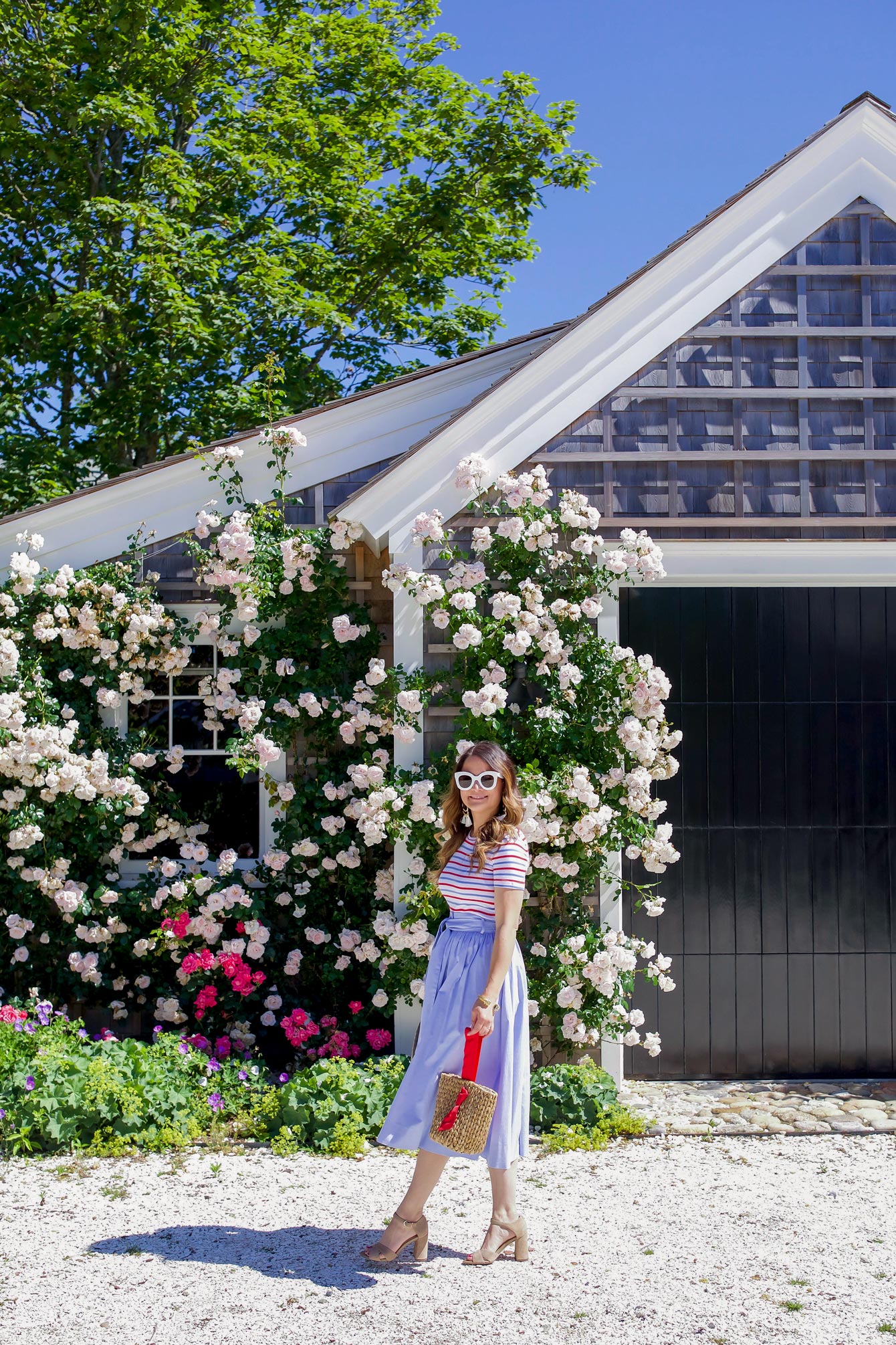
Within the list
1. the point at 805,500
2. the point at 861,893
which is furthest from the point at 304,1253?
the point at 805,500

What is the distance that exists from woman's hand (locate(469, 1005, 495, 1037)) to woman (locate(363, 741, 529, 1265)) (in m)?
0.05

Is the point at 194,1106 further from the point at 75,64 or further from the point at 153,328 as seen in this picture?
the point at 75,64

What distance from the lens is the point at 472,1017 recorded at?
383 centimetres

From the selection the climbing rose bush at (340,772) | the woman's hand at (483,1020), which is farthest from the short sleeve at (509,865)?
the climbing rose bush at (340,772)

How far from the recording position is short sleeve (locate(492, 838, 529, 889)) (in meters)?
3.90

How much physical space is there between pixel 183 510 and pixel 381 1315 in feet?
15.7

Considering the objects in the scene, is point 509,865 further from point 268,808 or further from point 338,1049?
point 268,808

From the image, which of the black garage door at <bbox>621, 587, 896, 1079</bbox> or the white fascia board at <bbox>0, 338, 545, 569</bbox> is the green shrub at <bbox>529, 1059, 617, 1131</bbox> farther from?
the white fascia board at <bbox>0, 338, 545, 569</bbox>

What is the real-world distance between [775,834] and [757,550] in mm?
1539

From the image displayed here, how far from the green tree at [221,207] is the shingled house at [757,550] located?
6276 mm

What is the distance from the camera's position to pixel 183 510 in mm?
7109

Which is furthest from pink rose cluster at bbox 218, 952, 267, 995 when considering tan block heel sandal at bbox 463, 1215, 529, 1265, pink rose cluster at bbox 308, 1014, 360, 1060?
tan block heel sandal at bbox 463, 1215, 529, 1265

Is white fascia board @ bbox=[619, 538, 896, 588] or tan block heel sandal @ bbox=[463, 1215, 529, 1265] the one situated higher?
white fascia board @ bbox=[619, 538, 896, 588]

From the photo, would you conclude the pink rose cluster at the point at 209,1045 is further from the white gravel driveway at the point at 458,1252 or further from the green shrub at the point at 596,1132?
the green shrub at the point at 596,1132
